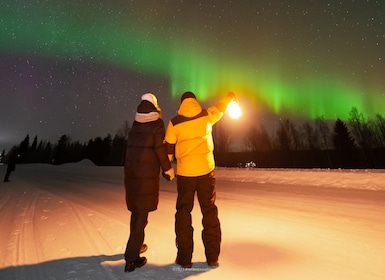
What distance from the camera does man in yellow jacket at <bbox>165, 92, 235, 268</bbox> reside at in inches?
94.4

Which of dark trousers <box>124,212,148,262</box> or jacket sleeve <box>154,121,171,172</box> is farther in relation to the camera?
jacket sleeve <box>154,121,171,172</box>

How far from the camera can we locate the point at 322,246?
2.83 meters

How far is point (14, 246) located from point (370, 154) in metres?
59.8

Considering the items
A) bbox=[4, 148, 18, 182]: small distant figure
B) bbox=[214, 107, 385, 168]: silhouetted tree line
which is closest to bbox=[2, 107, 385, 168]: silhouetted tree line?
bbox=[214, 107, 385, 168]: silhouetted tree line

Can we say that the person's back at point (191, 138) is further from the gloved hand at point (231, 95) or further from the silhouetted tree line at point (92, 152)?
the silhouetted tree line at point (92, 152)

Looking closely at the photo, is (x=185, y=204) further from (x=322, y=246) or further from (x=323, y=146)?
(x=323, y=146)

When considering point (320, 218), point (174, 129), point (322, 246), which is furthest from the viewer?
point (320, 218)

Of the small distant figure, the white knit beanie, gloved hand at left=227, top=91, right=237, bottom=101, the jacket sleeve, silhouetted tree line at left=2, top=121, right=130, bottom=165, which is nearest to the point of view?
the jacket sleeve

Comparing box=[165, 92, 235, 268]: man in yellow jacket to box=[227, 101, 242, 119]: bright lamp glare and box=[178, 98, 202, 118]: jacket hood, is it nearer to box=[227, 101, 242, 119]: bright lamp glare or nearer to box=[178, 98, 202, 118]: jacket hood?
box=[178, 98, 202, 118]: jacket hood

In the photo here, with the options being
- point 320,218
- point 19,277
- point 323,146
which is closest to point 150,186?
point 19,277

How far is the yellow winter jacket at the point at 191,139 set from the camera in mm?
2490

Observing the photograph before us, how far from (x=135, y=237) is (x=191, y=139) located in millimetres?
1301

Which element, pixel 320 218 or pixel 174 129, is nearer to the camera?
pixel 174 129

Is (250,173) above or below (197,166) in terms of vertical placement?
below
